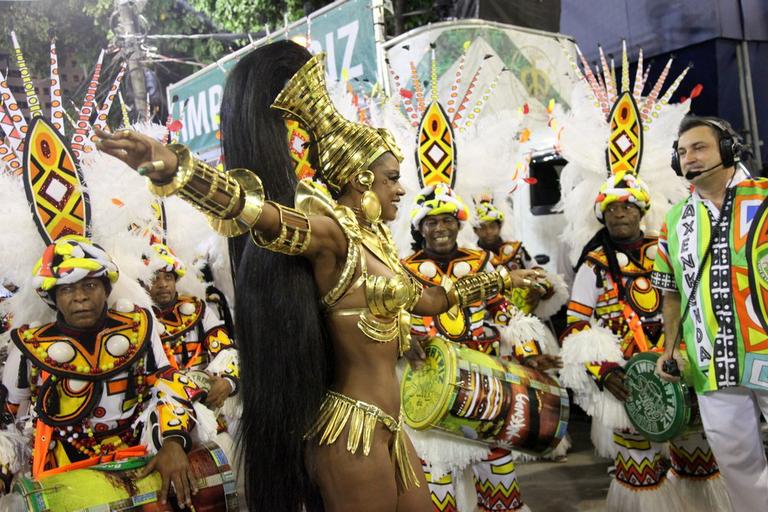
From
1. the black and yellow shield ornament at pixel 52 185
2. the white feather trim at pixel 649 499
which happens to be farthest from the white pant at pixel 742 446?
the black and yellow shield ornament at pixel 52 185

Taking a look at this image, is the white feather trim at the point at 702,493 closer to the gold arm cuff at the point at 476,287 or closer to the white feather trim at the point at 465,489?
the white feather trim at the point at 465,489

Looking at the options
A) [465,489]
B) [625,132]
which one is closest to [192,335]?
[465,489]

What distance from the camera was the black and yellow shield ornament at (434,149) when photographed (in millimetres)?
4672

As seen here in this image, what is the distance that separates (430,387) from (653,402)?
1.19m

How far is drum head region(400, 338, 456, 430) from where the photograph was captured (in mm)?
3352

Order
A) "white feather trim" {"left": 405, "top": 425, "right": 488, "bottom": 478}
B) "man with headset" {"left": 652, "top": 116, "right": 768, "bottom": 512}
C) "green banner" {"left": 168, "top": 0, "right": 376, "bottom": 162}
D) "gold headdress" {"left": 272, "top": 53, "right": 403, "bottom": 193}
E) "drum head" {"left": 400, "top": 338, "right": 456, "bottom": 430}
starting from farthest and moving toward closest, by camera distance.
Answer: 1. "green banner" {"left": 168, "top": 0, "right": 376, "bottom": 162}
2. "white feather trim" {"left": 405, "top": 425, "right": 488, "bottom": 478}
3. "drum head" {"left": 400, "top": 338, "right": 456, "bottom": 430}
4. "man with headset" {"left": 652, "top": 116, "right": 768, "bottom": 512}
5. "gold headdress" {"left": 272, "top": 53, "right": 403, "bottom": 193}

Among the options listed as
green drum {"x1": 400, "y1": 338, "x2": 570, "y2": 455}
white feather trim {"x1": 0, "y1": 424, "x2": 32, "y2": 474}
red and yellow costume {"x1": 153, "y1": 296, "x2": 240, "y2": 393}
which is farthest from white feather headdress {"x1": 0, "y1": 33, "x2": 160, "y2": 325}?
green drum {"x1": 400, "y1": 338, "x2": 570, "y2": 455}

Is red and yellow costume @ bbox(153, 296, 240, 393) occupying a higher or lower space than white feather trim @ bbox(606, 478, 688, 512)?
higher

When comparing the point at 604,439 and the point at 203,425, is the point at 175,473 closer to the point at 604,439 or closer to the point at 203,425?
the point at 203,425

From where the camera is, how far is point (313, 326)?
2.22m

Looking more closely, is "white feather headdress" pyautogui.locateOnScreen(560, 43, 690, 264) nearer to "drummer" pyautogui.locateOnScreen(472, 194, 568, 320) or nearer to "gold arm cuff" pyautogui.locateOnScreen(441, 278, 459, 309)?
"drummer" pyautogui.locateOnScreen(472, 194, 568, 320)

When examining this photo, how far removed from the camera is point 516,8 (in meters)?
8.88

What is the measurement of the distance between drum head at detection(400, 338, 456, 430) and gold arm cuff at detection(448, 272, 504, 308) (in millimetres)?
503

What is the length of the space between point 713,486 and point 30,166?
3784 millimetres
